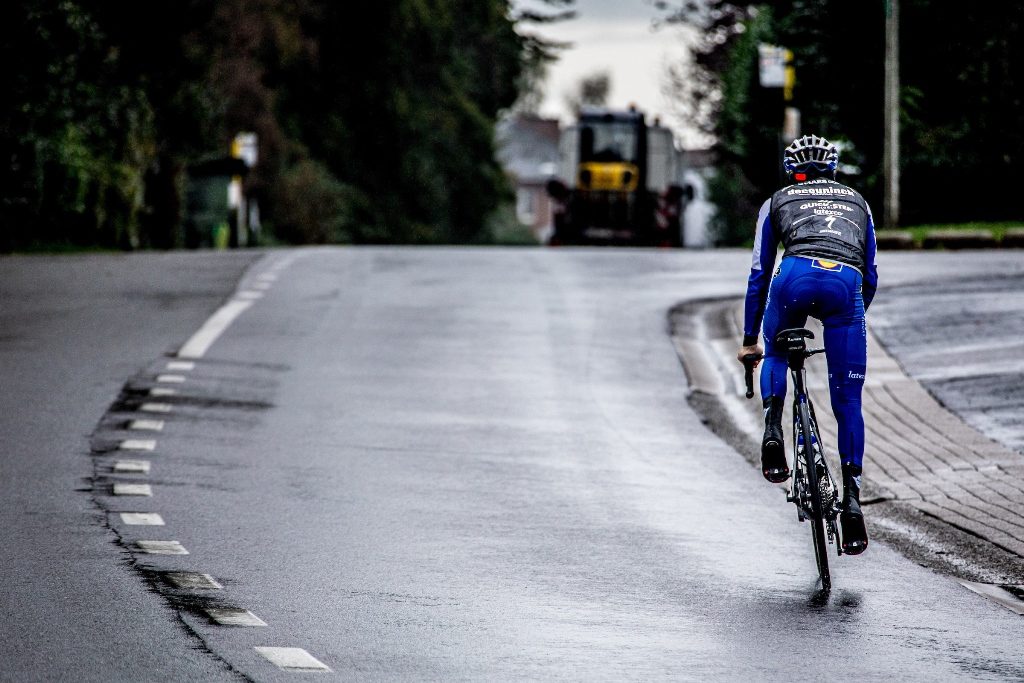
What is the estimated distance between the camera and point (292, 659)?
21.9ft

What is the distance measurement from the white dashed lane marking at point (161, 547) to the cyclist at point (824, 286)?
8.39 ft

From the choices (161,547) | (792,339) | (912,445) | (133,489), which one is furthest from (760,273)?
(912,445)

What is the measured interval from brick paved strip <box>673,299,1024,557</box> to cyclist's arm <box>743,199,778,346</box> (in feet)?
5.36

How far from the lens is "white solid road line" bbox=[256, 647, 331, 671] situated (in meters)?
6.56

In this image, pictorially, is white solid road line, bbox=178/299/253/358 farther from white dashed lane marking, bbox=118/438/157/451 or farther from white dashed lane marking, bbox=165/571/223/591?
white dashed lane marking, bbox=165/571/223/591

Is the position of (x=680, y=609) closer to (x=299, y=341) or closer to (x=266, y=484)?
(x=266, y=484)

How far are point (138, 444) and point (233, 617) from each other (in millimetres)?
4533

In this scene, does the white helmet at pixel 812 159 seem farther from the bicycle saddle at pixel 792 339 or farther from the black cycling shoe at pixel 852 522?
the black cycling shoe at pixel 852 522

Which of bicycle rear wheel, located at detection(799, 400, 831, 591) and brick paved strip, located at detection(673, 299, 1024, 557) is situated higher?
bicycle rear wheel, located at detection(799, 400, 831, 591)

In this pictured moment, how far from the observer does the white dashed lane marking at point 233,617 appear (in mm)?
7219

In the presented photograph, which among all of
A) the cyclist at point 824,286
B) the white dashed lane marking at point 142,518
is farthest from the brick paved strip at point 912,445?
the white dashed lane marking at point 142,518

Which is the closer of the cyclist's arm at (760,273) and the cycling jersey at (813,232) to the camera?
the cycling jersey at (813,232)

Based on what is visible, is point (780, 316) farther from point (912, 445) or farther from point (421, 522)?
point (912, 445)

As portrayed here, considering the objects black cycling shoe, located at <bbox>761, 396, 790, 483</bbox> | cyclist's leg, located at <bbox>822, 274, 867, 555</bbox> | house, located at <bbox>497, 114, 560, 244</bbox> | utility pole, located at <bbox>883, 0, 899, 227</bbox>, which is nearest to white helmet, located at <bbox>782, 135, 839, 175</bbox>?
cyclist's leg, located at <bbox>822, 274, 867, 555</bbox>
